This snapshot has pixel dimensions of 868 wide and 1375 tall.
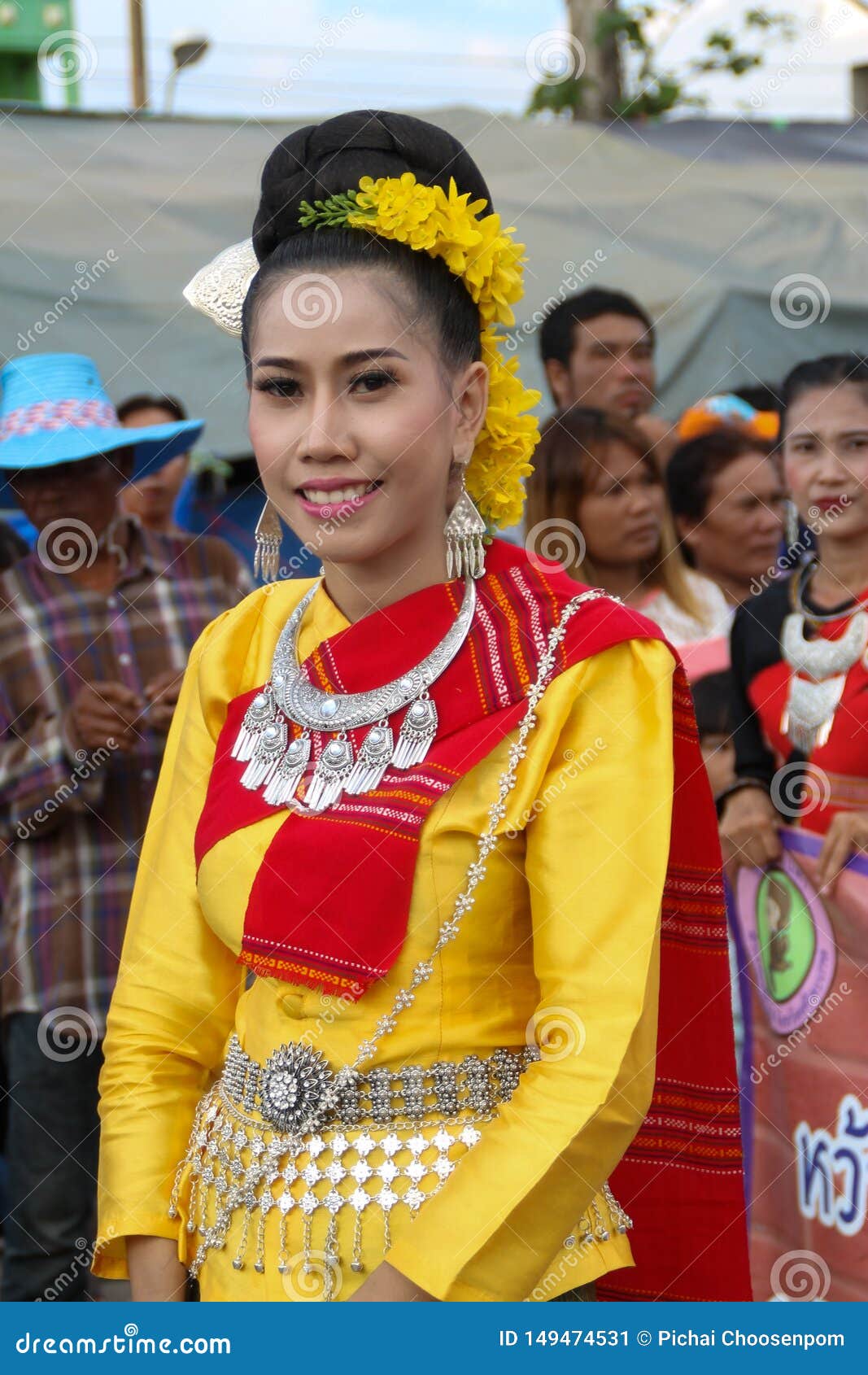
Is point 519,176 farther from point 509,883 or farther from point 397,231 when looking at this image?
point 509,883

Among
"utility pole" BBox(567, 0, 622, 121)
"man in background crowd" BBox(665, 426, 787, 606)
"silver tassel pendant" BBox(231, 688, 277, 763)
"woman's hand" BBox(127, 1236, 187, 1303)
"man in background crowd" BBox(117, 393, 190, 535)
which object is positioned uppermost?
"utility pole" BBox(567, 0, 622, 121)

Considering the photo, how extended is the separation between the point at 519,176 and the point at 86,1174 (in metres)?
3.37

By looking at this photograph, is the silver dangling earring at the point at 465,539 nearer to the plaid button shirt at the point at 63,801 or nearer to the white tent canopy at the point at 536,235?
the plaid button shirt at the point at 63,801

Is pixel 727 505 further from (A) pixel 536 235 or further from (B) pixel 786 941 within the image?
(B) pixel 786 941

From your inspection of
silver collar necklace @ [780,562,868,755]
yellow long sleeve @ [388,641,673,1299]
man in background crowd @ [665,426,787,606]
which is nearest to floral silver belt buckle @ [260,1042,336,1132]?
yellow long sleeve @ [388,641,673,1299]

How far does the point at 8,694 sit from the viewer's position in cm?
371

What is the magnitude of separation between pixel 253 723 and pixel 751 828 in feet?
6.73

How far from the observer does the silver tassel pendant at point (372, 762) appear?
1782 mm

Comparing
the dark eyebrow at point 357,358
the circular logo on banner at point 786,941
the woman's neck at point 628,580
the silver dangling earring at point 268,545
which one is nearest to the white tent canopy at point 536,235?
the woman's neck at point 628,580

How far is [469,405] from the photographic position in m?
1.87

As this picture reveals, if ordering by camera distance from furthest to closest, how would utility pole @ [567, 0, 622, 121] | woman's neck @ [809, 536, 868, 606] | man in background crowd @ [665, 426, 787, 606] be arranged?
utility pole @ [567, 0, 622, 121]
man in background crowd @ [665, 426, 787, 606]
woman's neck @ [809, 536, 868, 606]

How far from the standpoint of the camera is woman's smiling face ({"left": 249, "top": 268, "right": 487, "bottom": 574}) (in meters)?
1.71

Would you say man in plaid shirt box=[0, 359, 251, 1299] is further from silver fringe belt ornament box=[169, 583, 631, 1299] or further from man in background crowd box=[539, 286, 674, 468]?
silver fringe belt ornament box=[169, 583, 631, 1299]

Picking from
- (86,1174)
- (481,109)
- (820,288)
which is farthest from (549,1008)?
(481,109)
